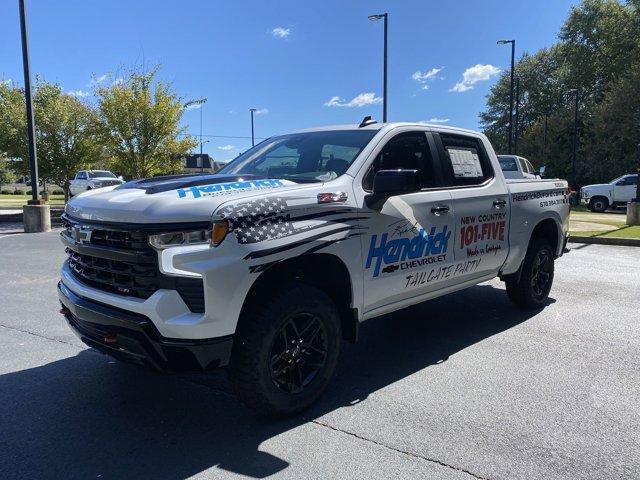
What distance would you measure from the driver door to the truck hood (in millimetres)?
718

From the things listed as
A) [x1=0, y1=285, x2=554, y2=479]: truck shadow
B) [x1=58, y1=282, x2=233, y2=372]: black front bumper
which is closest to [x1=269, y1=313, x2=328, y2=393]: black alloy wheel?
[x1=0, y1=285, x2=554, y2=479]: truck shadow

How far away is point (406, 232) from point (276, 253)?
129 cm

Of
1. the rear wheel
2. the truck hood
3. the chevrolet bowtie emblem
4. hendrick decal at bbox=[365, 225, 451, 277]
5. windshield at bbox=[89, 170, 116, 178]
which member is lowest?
the rear wheel

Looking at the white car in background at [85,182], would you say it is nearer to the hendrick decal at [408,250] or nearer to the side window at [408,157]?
the side window at [408,157]

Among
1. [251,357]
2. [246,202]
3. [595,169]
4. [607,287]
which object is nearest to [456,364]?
[251,357]

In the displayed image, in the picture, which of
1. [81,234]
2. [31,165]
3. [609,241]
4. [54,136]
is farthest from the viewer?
[54,136]

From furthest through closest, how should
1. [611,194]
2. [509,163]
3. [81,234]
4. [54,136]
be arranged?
→ [611,194] < [54,136] < [509,163] < [81,234]

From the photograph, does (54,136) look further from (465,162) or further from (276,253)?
(276,253)

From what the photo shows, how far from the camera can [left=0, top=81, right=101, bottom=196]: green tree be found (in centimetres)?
2189

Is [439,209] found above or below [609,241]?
above

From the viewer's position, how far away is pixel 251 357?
3.05 meters

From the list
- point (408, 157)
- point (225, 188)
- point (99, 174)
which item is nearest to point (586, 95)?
point (99, 174)

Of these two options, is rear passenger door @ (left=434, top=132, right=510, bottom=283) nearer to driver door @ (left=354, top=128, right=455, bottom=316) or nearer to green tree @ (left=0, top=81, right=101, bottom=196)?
driver door @ (left=354, top=128, right=455, bottom=316)

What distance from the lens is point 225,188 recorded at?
10.5 feet
